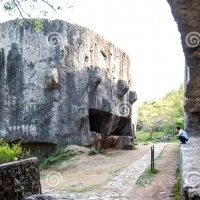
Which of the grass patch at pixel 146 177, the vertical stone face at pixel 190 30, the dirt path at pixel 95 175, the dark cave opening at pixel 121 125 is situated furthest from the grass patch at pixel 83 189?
the dark cave opening at pixel 121 125

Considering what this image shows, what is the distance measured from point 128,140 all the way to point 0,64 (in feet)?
31.6

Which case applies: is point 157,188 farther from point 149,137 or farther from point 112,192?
point 149,137

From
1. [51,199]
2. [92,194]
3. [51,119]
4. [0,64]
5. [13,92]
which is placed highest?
[0,64]

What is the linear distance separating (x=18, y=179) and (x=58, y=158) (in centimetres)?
775

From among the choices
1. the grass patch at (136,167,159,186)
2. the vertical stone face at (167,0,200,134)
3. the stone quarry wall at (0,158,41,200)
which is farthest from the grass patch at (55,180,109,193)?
the vertical stone face at (167,0,200,134)

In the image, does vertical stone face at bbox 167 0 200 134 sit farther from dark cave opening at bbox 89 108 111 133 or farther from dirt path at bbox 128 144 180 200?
dark cave opening at bbox 89 108 111 133

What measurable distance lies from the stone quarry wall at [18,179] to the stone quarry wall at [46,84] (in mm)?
7676

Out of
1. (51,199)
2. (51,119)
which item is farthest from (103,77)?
(51,199)

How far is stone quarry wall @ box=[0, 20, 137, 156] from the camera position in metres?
14.5

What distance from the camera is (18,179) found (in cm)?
602

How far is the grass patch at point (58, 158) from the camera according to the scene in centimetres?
1359

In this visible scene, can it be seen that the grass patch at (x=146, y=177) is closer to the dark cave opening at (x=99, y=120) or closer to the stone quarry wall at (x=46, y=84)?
the stone quarry wall at (x=46, y=84)

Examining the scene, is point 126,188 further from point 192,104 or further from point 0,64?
point 0,64

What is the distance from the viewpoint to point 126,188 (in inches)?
325
